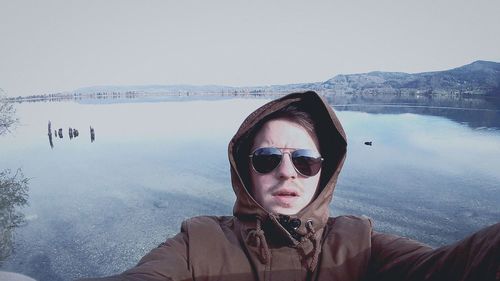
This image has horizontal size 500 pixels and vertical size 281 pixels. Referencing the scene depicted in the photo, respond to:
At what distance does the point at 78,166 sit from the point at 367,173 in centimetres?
2865

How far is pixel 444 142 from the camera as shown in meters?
43.2

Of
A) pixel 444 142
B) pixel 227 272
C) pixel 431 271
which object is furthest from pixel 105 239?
pixel 444 142

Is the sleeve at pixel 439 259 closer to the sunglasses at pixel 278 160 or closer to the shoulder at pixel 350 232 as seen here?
the shoulder at pixel 350 232

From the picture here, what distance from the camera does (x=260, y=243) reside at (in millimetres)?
2547

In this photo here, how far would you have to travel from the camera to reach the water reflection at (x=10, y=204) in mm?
15305

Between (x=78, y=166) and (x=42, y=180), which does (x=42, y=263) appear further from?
(x=78, y=166)

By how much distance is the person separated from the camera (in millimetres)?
2496

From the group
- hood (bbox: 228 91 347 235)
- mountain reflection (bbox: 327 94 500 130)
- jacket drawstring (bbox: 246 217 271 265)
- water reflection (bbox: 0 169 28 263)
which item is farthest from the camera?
mountain reflection (bbox: 327 94 500 130)

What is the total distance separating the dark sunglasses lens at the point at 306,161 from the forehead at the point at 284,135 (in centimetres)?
9

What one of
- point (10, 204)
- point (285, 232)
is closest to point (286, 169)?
point (285, 232)

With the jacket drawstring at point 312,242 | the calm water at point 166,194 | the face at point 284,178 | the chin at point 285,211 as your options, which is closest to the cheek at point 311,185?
the face at point 284,178

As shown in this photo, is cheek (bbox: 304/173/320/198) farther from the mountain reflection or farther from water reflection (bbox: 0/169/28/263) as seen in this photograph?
the mountain reflection

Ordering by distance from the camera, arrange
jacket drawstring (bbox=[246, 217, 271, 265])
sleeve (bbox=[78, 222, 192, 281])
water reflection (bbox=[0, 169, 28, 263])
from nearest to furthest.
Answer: sleeve (bbox=[78, 222, 192, 281])
jacket drawstring (bbox=[246, 217, 271, 265])
water reflection (bbox=[0, 169, 28, 263])

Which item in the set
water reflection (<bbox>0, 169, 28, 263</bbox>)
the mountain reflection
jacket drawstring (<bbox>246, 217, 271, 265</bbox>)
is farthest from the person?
the mountain reflection
